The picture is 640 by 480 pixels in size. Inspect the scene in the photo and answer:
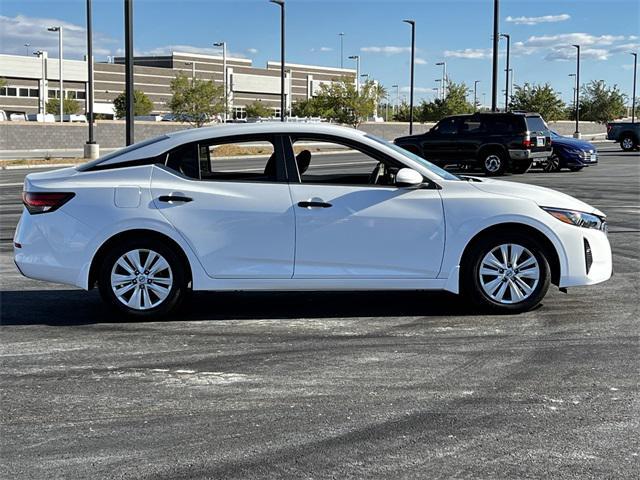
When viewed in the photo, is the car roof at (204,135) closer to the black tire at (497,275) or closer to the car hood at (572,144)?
the black tire at (497,275)

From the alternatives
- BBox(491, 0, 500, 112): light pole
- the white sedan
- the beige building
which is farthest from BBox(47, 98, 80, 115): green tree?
the white sedan

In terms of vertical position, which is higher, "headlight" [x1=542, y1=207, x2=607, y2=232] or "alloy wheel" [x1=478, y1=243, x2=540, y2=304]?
"headlight" [x1=542, y1=207, x2=607, y2=232]

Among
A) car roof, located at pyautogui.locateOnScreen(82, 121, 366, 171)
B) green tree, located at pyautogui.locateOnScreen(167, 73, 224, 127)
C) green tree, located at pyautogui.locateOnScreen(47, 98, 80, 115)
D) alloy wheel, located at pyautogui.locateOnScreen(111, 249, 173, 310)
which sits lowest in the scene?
alloy wheel, located at pyautogui.locateOnScreen(111, 249, 173, 310)

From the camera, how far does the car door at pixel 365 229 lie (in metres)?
7.20

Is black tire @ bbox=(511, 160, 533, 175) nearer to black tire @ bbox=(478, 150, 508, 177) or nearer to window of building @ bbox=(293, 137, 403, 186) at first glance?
black tire @ bbox=(478, 150, 508, 177)

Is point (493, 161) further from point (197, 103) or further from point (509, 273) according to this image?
point (197, 103)

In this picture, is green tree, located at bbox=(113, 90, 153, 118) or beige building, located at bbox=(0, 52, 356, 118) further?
beige building, located at bbox=(0, 52, 356, 118)

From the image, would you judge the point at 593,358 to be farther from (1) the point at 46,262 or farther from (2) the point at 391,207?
(1) the point at 46,262

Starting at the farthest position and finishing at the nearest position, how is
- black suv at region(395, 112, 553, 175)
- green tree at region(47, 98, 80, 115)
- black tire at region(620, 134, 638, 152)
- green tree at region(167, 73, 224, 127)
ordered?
green tree at region(47, 98, 80, 115) → green tree at region(167, 73, 224, 127) → black tire at region(620, 134, 638, 152) → black suv at region(395, 112, 553, 175)

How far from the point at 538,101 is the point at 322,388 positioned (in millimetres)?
69690

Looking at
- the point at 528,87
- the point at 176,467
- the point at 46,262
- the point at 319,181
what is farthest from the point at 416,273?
the point at 528,87

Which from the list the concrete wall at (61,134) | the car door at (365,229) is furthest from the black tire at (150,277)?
the concrete wall at (61,134)

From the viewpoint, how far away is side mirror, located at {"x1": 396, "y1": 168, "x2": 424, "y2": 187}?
7168mm

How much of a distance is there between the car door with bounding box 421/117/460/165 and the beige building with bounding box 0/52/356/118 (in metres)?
73.7
